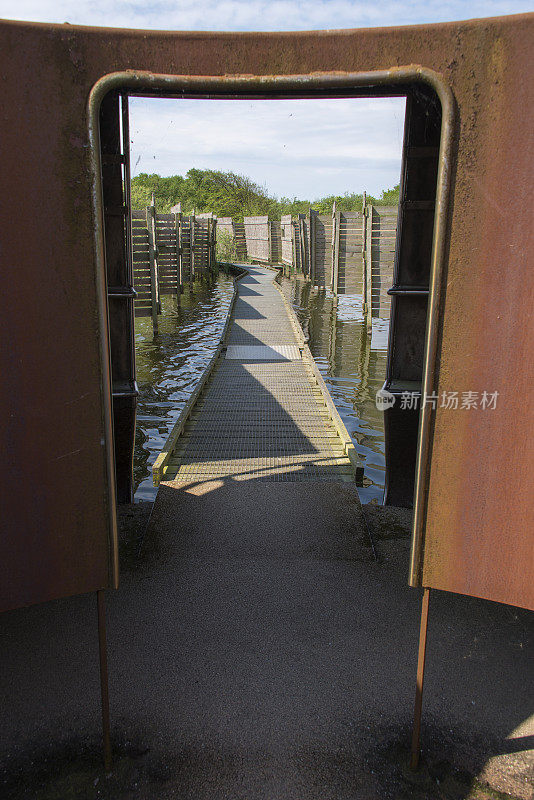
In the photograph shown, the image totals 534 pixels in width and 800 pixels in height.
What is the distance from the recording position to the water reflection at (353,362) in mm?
9352

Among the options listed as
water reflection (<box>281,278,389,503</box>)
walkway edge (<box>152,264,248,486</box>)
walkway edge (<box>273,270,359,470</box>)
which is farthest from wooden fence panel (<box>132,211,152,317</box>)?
walkway edge (<box>152,264,248,486</box>)

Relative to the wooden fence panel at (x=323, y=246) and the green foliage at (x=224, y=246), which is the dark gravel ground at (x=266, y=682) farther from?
the green foliage at (x=224, y=246)

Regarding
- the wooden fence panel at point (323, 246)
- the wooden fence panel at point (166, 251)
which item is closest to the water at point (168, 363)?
the wooden fence panel at point (166, 251)

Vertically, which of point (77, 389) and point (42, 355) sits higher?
point (42, 355)

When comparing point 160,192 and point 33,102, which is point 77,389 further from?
point 160,192

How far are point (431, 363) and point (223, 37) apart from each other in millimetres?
1841

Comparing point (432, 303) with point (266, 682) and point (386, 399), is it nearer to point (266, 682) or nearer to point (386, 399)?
point (266, 682)

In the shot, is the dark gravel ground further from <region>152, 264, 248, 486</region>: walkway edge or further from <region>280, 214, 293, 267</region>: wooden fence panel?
<region>280, 214, 293, 267</region>: wooden fence panel

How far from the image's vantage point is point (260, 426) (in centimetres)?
838

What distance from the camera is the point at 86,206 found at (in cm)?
273

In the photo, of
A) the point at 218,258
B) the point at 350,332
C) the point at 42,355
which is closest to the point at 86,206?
the point at 42,355

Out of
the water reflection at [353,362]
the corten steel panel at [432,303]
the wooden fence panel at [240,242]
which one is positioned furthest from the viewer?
the wooden fence panel at [240,242]

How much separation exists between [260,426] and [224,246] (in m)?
35.5

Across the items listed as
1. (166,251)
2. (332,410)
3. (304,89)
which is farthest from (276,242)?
(304,89)
